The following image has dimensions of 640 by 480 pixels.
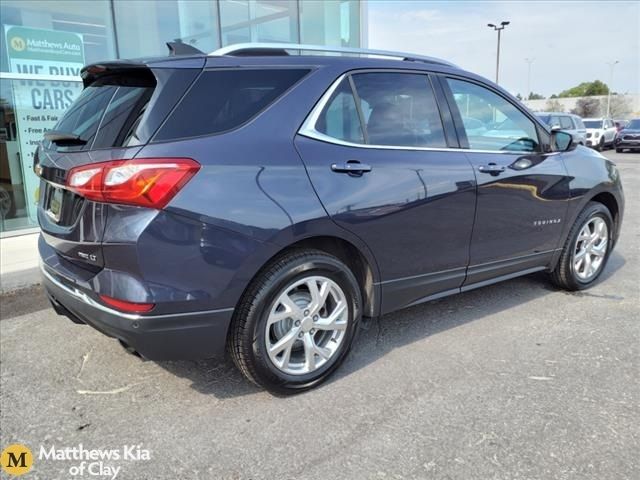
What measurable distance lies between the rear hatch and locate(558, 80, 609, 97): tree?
96.7 metres

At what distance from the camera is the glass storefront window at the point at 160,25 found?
8.45m

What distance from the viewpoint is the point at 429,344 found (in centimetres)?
357

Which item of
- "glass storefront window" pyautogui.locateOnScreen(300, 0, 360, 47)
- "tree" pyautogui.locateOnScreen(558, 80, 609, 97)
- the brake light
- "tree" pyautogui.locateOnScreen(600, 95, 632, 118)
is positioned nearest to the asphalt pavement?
the brake light

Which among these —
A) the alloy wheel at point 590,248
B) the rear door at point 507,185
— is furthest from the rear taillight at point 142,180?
the alloy wheel at point 590,248

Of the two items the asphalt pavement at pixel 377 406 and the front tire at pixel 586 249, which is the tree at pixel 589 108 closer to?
the front tire at pixel 586 249

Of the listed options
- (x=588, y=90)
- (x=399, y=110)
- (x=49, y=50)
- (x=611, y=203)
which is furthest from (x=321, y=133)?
(x=588, y=90)

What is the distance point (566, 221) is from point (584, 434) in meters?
2.17

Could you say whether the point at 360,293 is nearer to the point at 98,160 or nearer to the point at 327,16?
the point at 98,160

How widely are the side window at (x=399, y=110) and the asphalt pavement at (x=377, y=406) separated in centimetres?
136

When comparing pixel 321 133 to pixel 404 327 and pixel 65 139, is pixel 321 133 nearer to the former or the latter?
pixel 65 139

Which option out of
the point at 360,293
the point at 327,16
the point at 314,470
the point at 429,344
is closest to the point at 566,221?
the point at 429,344

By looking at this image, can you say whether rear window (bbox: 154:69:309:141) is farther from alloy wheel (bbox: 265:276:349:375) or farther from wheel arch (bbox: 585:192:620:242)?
wheel arch (bbox: 585:192:620:242)

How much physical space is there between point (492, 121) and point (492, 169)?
490 millimetres

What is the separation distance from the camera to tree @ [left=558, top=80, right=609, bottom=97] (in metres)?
91.1
